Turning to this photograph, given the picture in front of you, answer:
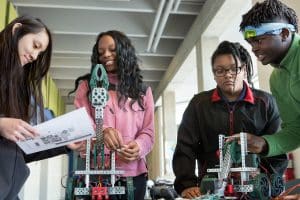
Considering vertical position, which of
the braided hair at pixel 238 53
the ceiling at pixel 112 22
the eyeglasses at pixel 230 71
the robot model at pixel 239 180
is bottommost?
the robot model at pixel 239 180

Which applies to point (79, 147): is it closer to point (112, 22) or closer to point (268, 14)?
point (268, 14)

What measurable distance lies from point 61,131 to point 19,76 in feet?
0.91

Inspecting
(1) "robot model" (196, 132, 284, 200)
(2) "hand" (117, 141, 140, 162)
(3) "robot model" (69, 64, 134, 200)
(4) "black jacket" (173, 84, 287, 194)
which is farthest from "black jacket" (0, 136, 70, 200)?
(4) "black jacket" (173, 84, 287, 194)

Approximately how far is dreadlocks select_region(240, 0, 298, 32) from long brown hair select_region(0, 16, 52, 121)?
31.0 inches

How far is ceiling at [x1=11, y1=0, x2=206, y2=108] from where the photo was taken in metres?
3.85

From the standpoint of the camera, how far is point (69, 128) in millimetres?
1115

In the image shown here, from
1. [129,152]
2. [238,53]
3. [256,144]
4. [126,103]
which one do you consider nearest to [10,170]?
[129,152]

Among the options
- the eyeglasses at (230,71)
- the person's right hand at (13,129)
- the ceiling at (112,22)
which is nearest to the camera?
the person's right hand at (13,129)

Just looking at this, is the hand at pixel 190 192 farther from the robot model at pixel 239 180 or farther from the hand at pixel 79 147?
the hand at pixel 79 147

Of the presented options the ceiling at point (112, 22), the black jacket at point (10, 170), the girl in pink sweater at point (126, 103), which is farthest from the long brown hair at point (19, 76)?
the ceiling at point (112, 22)

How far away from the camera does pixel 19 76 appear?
1.25m

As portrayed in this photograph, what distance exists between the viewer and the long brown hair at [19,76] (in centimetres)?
120

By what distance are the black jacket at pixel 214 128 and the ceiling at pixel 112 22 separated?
2092mm

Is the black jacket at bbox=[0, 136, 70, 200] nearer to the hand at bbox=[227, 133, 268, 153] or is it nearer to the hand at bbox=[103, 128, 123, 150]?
the hand at bbox=[103, 128, 123, 150]
